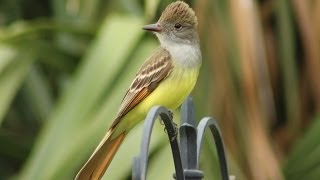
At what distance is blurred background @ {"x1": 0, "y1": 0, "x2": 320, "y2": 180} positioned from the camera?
369 centimetres

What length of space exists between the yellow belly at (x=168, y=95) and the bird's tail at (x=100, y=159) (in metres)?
0.07

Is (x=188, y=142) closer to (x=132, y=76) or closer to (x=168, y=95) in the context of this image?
(x=168, y=95)

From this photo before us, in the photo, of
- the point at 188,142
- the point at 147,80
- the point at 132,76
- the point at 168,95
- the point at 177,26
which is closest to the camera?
the point at 188,142

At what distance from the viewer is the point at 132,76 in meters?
3.79

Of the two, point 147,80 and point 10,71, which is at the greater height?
point 10,71

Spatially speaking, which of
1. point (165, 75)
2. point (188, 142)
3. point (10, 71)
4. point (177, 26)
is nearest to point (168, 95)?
point (165, 75)

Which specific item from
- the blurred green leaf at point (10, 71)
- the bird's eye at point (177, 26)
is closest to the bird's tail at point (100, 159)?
the bird's eye at point (177, 26)

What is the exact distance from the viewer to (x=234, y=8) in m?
4.30

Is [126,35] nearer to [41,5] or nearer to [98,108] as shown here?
[98,108]

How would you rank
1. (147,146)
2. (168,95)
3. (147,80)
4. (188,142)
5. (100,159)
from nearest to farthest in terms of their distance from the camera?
(147,146) → (188,142) → (100,159) → (168,95) → (147,80)

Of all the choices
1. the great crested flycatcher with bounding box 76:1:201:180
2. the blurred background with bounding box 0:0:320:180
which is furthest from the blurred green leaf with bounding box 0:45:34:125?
the great crested flycatcher with bounding box 76:1:201:180

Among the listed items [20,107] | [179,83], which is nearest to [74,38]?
[20,107]

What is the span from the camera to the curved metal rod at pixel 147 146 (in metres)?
2.05

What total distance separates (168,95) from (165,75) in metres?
0.12
